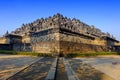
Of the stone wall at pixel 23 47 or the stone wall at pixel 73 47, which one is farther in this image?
the stone wall at pixel 23 47

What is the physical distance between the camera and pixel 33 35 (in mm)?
30703

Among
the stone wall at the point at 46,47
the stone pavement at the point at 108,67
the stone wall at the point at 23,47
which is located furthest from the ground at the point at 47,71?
the stone wall at the point at 23,47

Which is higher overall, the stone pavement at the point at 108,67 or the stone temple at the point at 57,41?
the stone temple at the point at 57,41

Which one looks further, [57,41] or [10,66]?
[57,41]

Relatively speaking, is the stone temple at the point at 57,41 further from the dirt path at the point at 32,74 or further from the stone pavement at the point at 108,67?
the dirt path at the point at 32,74

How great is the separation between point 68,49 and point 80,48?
3925 millimetres

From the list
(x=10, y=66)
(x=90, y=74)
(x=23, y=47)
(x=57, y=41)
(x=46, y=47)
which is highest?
(x=57, y=41)

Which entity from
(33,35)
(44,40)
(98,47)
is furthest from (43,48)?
(98,47)

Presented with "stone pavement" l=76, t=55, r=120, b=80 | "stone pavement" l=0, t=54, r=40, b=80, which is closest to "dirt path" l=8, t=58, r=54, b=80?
"stone pavement" l=0, t=54, r=40, b=80

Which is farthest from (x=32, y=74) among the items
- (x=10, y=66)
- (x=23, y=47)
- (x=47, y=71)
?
(x=23, y=47)

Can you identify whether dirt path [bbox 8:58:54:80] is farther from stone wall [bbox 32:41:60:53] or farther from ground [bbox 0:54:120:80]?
stone wall [bbox 32:41:60:53]

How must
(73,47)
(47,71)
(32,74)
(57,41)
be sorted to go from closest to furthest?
(32,74)
(47,71)
(57,41)
(73,47)

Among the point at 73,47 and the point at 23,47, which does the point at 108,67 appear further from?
the point at 23,47

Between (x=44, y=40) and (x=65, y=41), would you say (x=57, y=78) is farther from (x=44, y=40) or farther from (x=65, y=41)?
(x=44, y=40)
